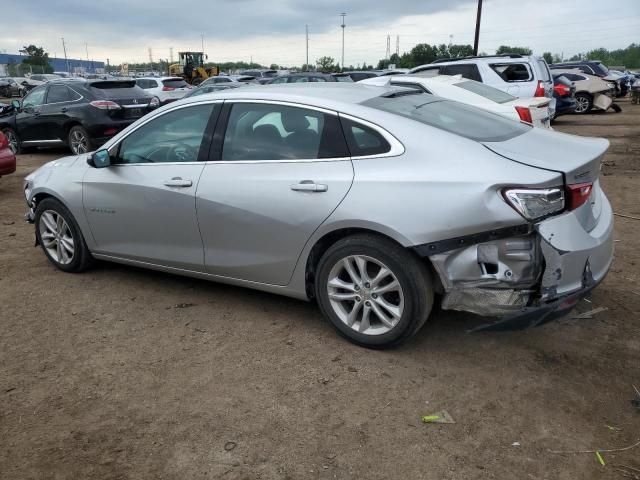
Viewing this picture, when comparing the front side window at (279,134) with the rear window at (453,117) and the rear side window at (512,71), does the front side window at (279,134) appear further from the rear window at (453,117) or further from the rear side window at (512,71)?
the rear side window at (512,71)

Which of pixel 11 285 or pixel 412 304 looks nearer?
pixel 412 304

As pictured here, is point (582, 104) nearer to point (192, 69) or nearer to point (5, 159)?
point (5, 159)

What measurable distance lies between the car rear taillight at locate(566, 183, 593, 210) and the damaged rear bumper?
0.18ft

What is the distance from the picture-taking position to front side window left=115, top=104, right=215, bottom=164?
Answer: 4129 mm

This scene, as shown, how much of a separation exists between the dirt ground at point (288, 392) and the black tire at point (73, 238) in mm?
445

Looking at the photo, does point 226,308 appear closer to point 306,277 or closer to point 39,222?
→ point 306,277

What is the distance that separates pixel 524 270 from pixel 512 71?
10.5m

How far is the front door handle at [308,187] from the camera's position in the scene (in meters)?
3.45

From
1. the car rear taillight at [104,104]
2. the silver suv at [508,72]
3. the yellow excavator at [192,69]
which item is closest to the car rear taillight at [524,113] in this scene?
the silver suv at [508,72]

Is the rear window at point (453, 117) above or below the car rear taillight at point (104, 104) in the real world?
above

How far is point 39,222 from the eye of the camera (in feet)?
16.8

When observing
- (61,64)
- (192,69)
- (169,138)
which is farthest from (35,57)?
(169,138)

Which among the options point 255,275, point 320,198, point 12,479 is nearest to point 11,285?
point 255,275

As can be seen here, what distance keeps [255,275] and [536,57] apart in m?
11.2
